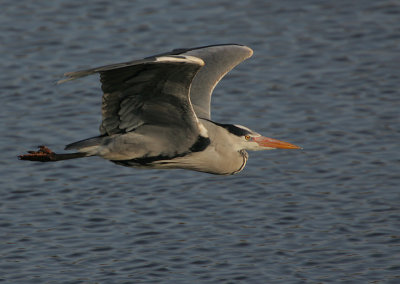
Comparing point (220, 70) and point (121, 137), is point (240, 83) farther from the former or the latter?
point (121, 137)

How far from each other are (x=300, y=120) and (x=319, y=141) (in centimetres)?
74

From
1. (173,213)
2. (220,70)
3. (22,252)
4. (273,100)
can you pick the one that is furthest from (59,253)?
(273,100)

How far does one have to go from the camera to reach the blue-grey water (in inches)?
515

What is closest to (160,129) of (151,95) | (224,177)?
(151,95)

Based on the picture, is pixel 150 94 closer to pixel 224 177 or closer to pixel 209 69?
pixel 209 69

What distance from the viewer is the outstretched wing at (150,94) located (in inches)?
402

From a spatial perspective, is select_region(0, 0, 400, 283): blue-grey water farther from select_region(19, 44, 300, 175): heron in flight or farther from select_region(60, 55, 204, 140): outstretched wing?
select_region(60, 55, 204, 140): outstretched wing

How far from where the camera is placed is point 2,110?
56.5 feet

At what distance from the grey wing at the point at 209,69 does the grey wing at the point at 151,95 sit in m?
1.45

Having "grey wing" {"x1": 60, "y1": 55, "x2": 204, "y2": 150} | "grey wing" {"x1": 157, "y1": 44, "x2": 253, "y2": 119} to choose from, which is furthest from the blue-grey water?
"grey wing" {"x1": 60, "y1": 55, "x2": 204, "y2": 150}

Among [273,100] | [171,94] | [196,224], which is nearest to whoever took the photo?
[171,94]

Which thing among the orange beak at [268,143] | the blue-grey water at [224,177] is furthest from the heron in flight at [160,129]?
the blue-grey water at [224,177]

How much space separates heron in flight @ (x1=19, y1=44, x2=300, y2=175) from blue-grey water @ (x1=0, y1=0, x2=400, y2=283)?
1.62m

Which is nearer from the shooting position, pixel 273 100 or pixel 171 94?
pixel 171 94
